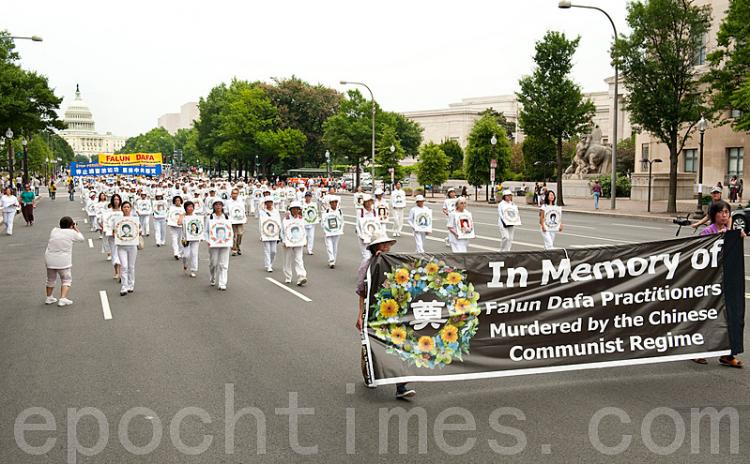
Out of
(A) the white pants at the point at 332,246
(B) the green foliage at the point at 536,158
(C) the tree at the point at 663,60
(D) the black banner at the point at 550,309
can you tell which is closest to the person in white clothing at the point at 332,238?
(A) the white pants at the point at 332,246

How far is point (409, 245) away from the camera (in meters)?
23.0

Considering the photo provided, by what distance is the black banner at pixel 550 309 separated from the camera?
748cm

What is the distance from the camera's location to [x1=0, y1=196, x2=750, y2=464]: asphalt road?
20.3 ft

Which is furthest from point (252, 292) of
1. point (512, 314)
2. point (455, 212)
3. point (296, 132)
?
point (296, 132)

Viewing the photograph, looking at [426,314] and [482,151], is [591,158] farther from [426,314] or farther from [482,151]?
[426,314]

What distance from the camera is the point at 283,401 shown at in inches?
295

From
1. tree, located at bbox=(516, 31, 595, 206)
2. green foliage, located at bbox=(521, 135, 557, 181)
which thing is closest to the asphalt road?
tree, located at bbox=(516, 31, 595, 206)

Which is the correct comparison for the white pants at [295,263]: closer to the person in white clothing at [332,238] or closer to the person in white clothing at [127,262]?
the person in white clothing at [332,238]

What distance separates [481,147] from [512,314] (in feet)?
166

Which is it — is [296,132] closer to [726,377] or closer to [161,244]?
[161,244]

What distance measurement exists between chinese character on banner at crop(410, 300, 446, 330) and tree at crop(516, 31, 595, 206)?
40065mm

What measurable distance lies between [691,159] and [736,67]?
63.2 feet

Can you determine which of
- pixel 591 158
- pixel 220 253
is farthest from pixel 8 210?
pixel 591 158

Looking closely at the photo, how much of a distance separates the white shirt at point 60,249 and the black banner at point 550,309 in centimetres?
781
